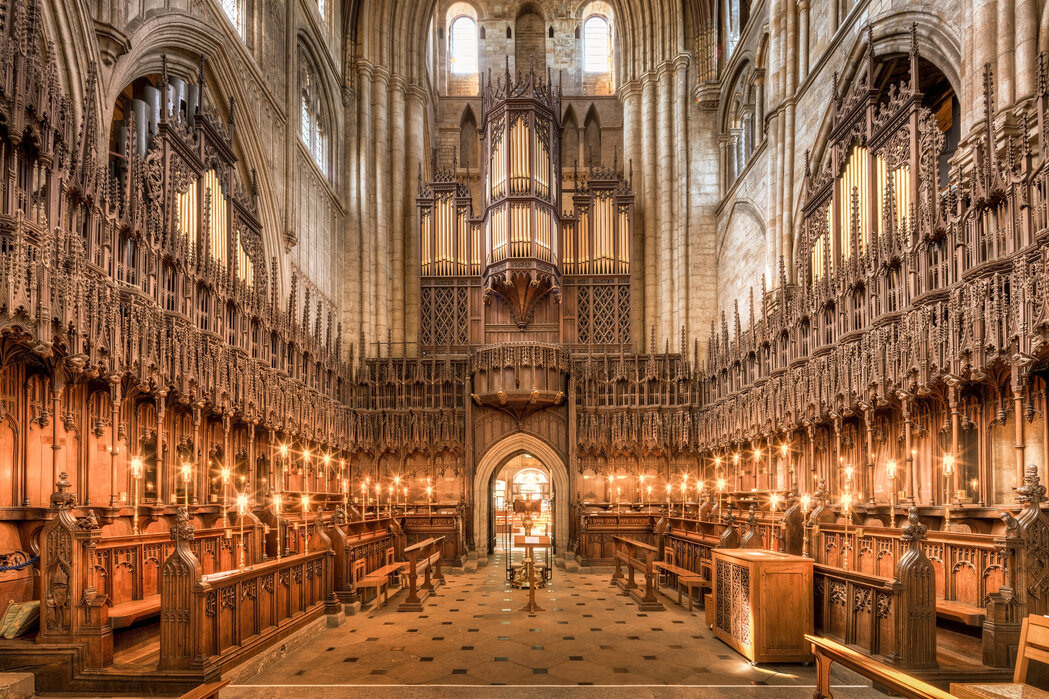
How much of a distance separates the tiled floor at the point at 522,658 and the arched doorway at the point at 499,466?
9.38 m

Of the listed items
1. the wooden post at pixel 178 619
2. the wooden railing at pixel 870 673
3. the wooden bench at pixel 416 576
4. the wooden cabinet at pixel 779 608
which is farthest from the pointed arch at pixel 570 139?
the wooden railing at pixel 870 673

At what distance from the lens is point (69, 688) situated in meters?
7.03

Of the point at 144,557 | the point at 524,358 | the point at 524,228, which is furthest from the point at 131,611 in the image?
the point at 524,228

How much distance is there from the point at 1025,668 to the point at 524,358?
56.3ft

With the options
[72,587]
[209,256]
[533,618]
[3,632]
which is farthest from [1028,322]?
[209,256]

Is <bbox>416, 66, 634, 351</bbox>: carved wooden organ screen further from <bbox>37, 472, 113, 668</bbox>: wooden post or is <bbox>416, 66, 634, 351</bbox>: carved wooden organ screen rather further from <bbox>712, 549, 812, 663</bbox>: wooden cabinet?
<bbox>37, 472, 113, 668</bbox>: wooden post

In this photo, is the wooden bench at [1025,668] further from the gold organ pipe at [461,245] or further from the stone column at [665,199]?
the gold organ pipe at [461,245]

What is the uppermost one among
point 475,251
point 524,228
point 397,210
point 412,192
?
point 412,192

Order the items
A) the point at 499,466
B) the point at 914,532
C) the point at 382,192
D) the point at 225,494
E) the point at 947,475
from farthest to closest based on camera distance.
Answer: the point at 382,192 < the point at 499,466 < the point at 947,475 < the point at 225,494 < the point at 914,532

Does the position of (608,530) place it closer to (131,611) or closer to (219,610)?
(219,610)

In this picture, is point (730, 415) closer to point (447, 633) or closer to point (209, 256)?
point (447, 633)

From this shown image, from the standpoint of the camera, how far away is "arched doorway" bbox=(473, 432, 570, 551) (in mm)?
22656

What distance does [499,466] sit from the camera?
23.4m

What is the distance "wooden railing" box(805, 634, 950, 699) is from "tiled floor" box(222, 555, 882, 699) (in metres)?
1.55
